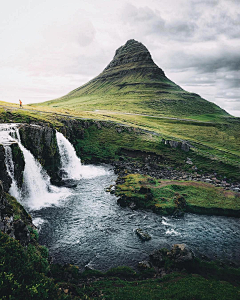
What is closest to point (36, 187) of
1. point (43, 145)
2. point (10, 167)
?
point (10, 167)

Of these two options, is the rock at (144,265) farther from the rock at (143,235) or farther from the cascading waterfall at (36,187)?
the cascading waterfall at (36,187)

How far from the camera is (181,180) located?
50406 millimetres

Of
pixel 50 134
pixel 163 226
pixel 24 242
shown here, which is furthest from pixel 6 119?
pixel 163 226

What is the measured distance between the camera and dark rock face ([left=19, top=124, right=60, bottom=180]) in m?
46.2

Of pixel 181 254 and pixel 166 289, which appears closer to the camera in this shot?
pixel 166 289

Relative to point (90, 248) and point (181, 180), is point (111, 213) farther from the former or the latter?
point (181, 180)

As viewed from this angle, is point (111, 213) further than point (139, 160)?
No

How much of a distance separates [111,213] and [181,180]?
23.4 meters

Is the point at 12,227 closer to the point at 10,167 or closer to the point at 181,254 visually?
the point at 10,167

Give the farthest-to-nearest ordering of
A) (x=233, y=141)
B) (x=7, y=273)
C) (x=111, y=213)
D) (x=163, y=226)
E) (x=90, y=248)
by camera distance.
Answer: (x=233, y=141)
(x=111, y=213)
(x=163, y=226)
(x=90, y=248)
(x=7, y=273)

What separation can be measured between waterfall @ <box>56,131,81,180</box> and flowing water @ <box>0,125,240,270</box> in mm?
8562

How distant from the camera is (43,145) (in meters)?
49.7

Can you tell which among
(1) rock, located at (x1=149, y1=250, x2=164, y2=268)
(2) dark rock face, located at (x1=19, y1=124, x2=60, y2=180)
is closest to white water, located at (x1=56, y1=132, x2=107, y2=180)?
(2) dark rock face, located at (x1=19, y1=124, x2=60, y2=180)

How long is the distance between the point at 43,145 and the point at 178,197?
116ft
